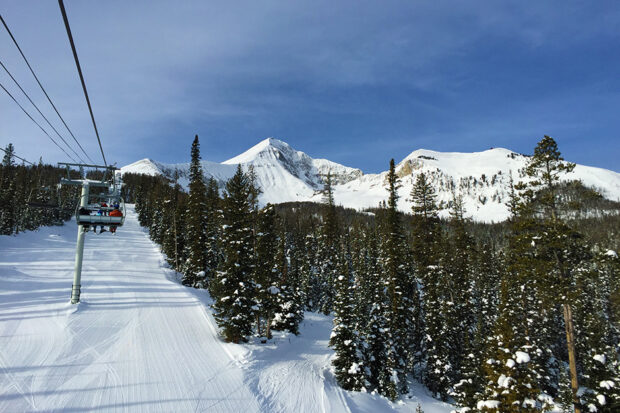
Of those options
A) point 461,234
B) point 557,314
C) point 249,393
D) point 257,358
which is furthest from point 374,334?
point 557,314

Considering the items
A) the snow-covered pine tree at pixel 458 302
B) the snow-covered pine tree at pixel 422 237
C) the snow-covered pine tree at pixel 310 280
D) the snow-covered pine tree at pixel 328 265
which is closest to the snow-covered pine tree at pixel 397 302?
the snow-covered pine tree at pixel 422 237

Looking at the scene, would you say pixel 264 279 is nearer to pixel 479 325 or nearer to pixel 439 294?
pixel 439 294

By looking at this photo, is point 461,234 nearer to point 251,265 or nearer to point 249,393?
point 251,265

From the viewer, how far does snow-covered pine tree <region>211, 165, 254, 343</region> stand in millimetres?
17812

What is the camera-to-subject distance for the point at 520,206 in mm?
17578

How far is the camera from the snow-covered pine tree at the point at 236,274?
58.4 feet

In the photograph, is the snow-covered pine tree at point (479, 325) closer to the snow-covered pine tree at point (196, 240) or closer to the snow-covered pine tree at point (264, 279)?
the snow-covered pine tree at point (264, 279)

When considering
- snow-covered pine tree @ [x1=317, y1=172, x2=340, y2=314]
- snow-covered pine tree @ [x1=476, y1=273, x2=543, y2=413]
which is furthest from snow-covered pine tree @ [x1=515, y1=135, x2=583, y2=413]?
snow-covered pine tree @ [x1=317, y1=172, x2=340, y2=314]

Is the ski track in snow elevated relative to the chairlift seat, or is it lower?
lower

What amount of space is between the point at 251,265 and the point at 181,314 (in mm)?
5397

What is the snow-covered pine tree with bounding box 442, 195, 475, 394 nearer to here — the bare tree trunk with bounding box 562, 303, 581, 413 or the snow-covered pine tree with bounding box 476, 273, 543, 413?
the bare tree trunk with bounding box 562, 303, 581, 413

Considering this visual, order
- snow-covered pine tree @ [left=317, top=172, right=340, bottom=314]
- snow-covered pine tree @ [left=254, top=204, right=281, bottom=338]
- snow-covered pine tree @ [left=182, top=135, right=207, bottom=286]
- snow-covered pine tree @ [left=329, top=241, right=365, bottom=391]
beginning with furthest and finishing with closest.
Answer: snow-covered pine tree @ [left=317, top=172, right=340, bottom=314]
snow-covered pine tree @ [left=182, top=135, right=207, bottom=286]
snow-covered pine tree @ [left=254, top=204, right=281, bottom=338]
snow-covered pine tree @ [left=329, top=241, right=365, bottom=391]

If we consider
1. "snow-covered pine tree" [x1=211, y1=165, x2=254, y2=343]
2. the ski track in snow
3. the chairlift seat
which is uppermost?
the chairlift seat

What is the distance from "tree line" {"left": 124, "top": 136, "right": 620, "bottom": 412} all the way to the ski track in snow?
6.37ft
